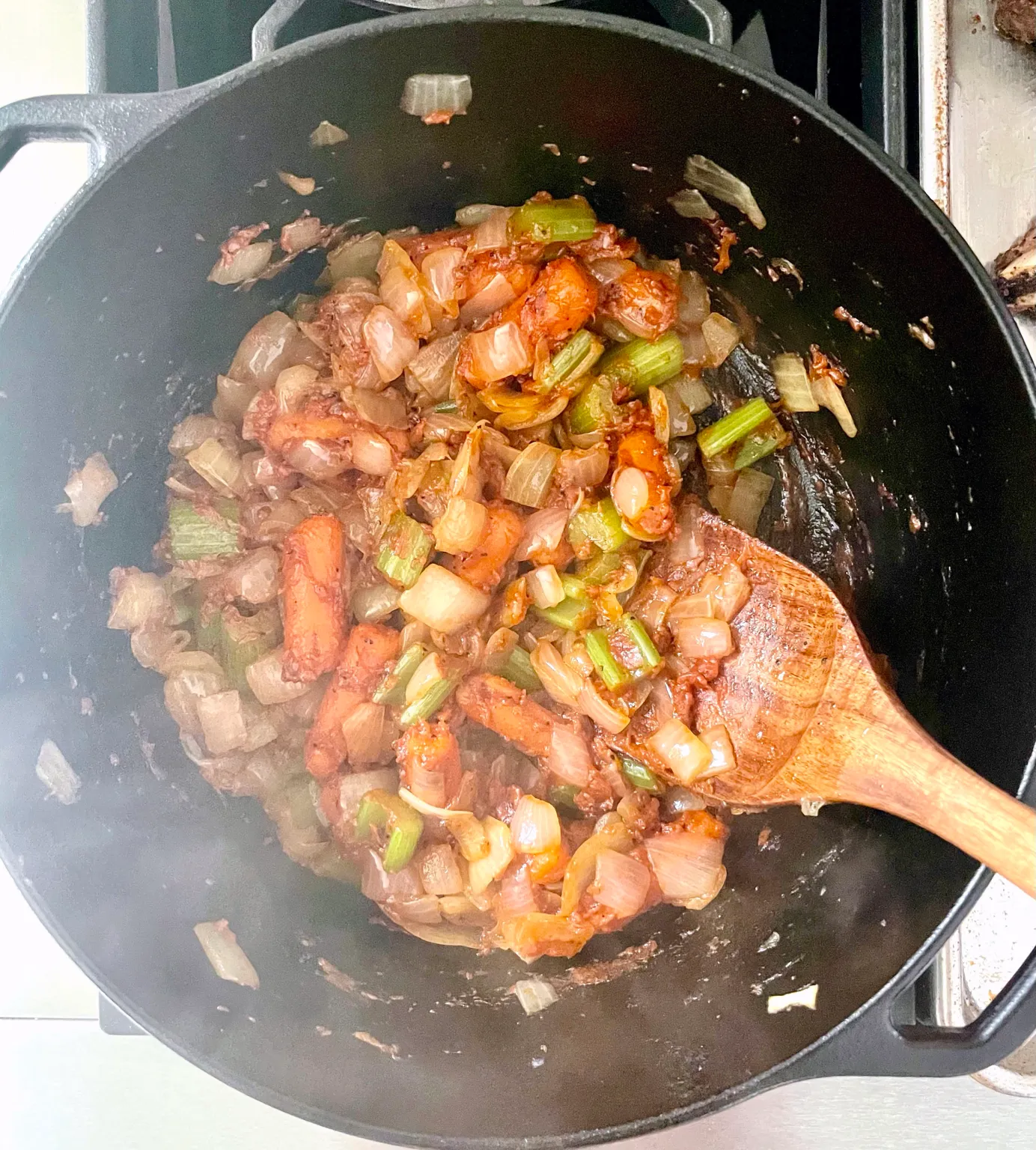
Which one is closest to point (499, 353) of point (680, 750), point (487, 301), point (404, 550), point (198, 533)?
point (487, 301)

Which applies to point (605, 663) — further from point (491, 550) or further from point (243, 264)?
point (243, 264)

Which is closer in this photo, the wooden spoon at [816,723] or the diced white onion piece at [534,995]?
the wooden spoon at [816,723]

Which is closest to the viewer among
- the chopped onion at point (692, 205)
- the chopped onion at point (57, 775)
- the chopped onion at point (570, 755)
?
the chopped onion at point (57, 775)

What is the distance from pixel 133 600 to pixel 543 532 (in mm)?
661

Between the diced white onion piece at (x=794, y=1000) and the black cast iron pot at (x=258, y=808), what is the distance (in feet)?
0.05

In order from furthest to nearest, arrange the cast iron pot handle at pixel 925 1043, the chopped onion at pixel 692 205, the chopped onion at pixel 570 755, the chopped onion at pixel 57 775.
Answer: the chopped onion at pixel 570 755
the chopped onion at pixel 692 205
the chopped onion at pixel 57 775
the cast iron pot handle at pixel 925 1043

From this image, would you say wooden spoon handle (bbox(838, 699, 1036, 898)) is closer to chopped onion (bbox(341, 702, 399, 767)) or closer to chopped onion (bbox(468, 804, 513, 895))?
chopped onion (bbox(468, 804, 513, 895))

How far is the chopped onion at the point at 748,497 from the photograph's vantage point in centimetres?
152

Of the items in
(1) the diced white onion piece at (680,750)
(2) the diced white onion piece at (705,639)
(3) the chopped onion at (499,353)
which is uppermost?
(3) the chopped onion at (499,353)

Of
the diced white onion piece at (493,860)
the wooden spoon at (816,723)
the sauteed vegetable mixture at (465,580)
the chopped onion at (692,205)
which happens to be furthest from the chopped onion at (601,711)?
the chopped onion at (692,205)

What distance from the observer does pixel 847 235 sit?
1.21 m

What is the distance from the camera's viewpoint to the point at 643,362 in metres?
1.39

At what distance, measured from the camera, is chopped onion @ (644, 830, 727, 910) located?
1.39m

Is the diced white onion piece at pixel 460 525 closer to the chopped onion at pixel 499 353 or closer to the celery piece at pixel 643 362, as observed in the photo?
the chopped onion at pixel 499 353
